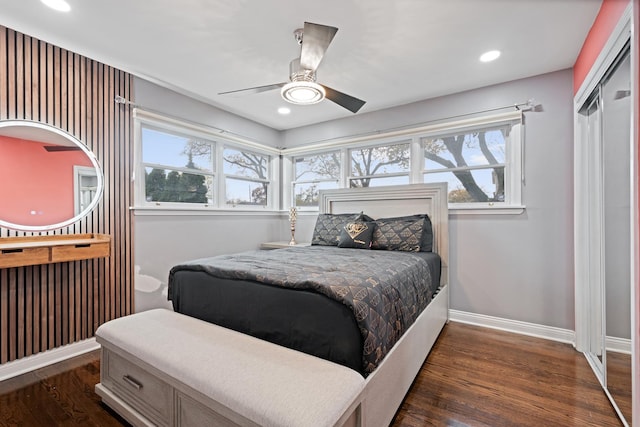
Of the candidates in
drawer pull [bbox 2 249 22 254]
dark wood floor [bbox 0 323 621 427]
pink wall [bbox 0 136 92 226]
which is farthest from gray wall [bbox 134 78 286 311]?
drawer pull [bbox 2 249 22 254]

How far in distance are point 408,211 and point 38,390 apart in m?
3.57

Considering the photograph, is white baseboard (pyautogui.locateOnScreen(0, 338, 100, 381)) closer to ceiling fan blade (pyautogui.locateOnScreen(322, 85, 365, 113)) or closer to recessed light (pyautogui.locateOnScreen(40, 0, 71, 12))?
recessed light (pyautogui.locateOnScreen(40, 0, 71, 12))

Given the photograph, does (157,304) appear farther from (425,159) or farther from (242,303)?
(425,159)

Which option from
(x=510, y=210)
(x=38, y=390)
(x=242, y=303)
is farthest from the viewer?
(x=510, y=210)

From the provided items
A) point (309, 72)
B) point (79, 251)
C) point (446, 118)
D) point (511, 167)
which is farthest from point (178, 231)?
point (511, 167)

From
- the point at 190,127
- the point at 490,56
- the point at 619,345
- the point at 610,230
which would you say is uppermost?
the point at 490,56

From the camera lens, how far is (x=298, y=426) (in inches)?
37.6

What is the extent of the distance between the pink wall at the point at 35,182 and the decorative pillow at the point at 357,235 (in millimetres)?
2559

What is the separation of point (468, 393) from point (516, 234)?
1.76 m

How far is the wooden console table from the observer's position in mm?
1952

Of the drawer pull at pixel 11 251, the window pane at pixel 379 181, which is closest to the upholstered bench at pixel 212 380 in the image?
the drawer pull at pixel 11 251

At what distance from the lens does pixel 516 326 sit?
9.51ft

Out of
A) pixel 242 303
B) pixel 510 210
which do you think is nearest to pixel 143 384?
pixel 242 303

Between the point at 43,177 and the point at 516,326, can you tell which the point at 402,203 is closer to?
the point at 516,326
